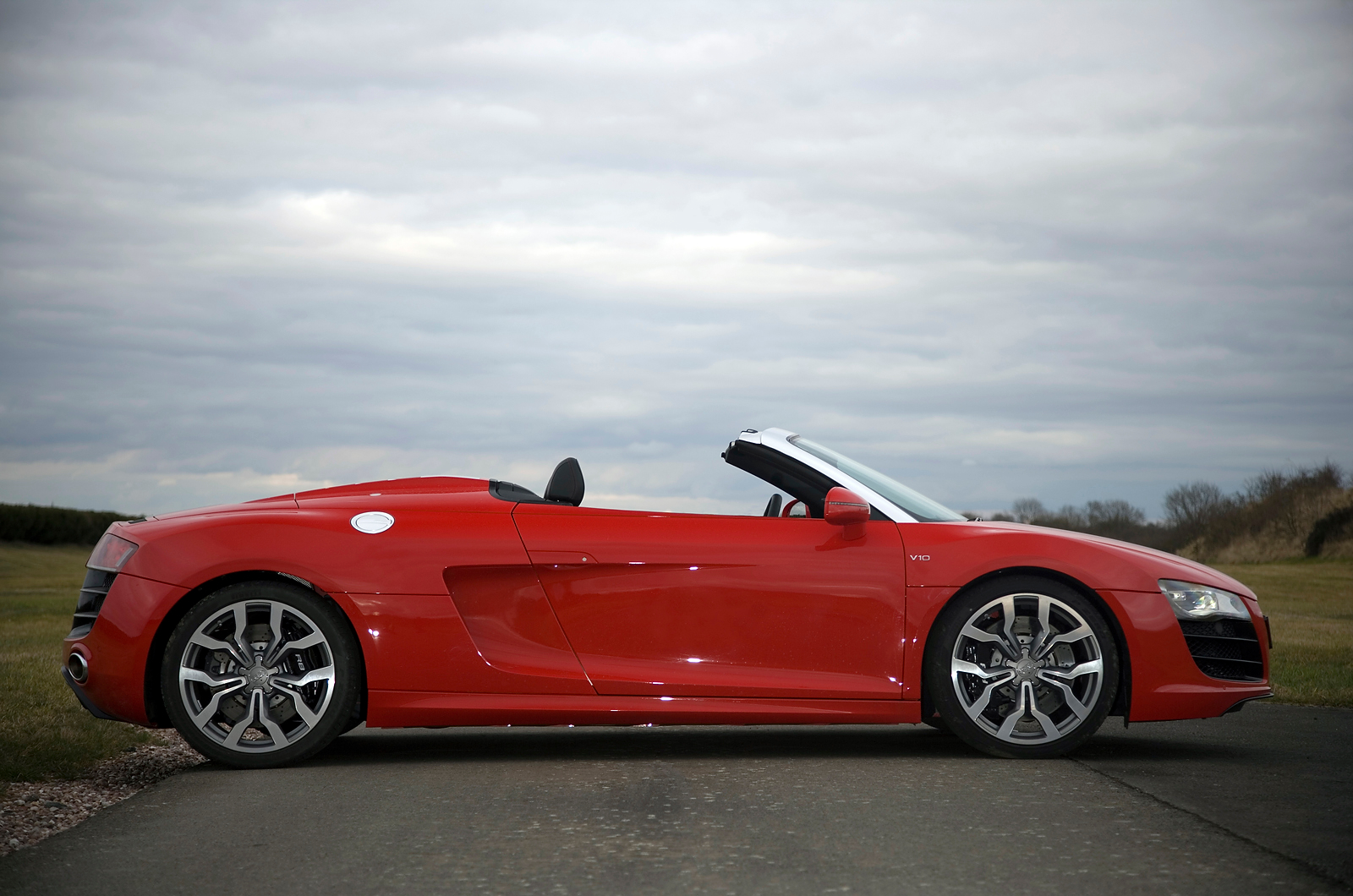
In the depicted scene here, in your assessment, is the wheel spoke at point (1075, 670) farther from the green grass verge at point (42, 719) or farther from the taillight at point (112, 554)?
the green grass verge at point (42, 719)

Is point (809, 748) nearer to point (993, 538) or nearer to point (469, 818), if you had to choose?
point (993, 538)

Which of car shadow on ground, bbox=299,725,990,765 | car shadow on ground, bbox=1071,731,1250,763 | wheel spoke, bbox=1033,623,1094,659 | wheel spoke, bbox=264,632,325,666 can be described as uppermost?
wheel spoke, bbox=1033,623,1094,659

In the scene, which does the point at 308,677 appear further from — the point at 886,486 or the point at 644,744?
the point at 886,486

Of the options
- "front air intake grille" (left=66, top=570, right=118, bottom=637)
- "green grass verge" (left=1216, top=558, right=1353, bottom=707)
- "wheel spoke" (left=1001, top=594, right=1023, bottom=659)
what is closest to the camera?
"wheel spoke" (left=1001, top=594, right=1023, bottom=659)

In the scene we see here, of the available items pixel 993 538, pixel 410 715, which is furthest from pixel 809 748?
pixel 410 715

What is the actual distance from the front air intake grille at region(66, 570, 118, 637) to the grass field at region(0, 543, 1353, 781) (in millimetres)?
569

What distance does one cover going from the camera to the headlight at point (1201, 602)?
5.48 m

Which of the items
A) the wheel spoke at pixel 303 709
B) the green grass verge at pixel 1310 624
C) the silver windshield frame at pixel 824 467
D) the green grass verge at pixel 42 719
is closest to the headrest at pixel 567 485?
the silver windshield frame at pixel 824 467

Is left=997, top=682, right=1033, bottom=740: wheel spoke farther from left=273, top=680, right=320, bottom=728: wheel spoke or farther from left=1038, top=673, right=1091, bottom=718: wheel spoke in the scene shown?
left=273, top=680, right=320, bottom=728: wheel spoke

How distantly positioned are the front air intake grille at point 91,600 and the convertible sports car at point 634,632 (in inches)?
2.5

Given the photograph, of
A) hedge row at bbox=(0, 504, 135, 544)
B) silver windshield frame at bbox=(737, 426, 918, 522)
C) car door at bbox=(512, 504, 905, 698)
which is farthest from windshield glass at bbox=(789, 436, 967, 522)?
hedge row at bbox=(0, 504, 135, 544)

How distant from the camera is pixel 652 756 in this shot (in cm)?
571

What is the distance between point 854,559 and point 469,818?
2.06 meters

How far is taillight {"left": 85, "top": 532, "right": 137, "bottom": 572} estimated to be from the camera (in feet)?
18.1
